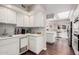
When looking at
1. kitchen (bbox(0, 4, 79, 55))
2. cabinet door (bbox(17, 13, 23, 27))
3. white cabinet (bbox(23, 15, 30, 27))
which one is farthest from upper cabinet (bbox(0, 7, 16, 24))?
white cabinet (bbox(23, 15, 30, 27))

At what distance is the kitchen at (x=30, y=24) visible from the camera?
4.36 feet

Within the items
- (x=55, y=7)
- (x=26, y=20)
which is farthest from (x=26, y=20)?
(x=55, y=7)

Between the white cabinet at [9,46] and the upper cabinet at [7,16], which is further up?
the upper cabinet at [7,16]

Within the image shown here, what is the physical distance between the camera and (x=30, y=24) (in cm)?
151

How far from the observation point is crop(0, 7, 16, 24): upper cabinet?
4.91ft

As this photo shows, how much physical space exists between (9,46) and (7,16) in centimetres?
68

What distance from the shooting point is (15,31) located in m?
1.56

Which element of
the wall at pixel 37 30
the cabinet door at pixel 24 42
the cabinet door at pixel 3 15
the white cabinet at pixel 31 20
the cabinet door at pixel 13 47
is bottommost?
the cabinet door at pixel 13 47


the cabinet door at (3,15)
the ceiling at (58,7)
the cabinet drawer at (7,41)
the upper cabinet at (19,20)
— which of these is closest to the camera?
the ceiling at (58,7)

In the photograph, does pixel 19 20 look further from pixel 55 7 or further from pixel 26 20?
pixel 55 7

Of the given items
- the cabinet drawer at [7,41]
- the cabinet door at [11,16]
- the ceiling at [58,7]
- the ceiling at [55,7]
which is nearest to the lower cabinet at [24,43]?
the cabinet drawer at [7,41]

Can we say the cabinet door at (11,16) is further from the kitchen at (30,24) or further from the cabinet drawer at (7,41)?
the cabinet drawer at (7,41)

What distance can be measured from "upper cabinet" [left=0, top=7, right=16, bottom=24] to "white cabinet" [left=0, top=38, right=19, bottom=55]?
0.43 meters

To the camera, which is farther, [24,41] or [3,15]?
[24,41]
